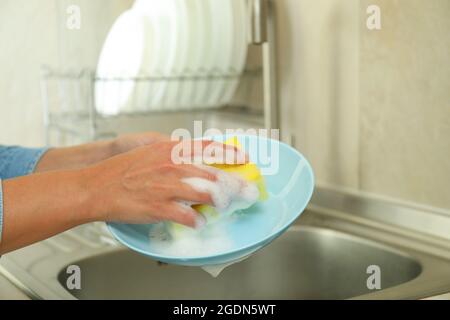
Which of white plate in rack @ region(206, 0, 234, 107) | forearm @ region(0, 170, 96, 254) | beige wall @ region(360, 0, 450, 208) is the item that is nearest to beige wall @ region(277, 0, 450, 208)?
beige wall @ region(360, 0, 450, 208)

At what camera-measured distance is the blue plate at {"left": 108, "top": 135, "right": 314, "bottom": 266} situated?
26.6 inches

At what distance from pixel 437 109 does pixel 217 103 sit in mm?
575

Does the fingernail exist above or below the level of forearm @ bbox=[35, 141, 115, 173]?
below

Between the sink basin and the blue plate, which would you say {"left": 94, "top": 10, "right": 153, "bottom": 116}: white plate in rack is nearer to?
the sink basin

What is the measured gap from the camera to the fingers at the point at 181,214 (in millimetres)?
633

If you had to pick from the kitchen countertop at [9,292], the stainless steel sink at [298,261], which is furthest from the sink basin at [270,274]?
the kitchen countertop at [9,292]

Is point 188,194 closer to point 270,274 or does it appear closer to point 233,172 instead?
point 233,172

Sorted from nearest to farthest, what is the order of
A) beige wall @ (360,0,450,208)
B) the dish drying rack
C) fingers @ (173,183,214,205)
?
fingers @ (173,183,214,205) → beige wall @ (360,0,450,208) → the dish drying rack

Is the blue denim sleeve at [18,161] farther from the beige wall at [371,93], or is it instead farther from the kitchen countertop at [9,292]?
the beige wall at [371,93]

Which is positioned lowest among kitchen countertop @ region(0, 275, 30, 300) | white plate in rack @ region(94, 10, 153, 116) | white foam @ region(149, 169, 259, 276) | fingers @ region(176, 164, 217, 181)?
kitchen countertop @ region(0, 275, 30, 300)

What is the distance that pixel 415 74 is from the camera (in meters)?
1.01

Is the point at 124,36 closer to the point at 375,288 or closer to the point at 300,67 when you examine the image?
the point at 300,67

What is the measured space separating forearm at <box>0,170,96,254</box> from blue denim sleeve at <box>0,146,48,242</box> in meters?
0.34

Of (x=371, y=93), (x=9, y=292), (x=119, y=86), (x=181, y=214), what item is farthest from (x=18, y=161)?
(x=371, y=93)
